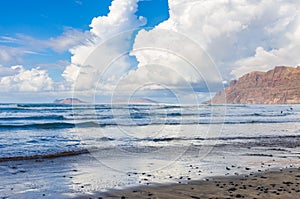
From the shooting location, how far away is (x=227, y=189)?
891cm

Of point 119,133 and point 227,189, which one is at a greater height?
point 119,133

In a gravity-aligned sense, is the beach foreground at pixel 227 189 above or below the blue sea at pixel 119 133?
below

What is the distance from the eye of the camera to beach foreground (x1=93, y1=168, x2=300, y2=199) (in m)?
8.39

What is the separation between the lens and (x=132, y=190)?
891 centimetres

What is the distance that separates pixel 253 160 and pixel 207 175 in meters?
4.06

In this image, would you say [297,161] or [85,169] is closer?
[85,169]

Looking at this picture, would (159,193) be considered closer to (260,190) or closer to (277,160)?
(260,190)

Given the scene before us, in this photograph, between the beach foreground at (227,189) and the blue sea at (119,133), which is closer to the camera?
the beach foreground at (227,189)

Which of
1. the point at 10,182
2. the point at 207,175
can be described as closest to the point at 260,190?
the point at 207,175

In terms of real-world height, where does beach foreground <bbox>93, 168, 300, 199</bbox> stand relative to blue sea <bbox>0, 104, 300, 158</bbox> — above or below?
below

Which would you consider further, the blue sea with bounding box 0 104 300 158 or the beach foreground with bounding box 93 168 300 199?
the blue sea with bounding box 0 104 300 158

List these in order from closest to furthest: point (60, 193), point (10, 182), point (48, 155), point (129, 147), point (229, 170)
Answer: point (60, 193) → point (10, 182) → point (229, 170) → point (48, 155) → point (129, 147)

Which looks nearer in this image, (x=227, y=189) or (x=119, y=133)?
(x=227, y=189)

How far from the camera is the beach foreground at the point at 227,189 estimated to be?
27.5 ft
